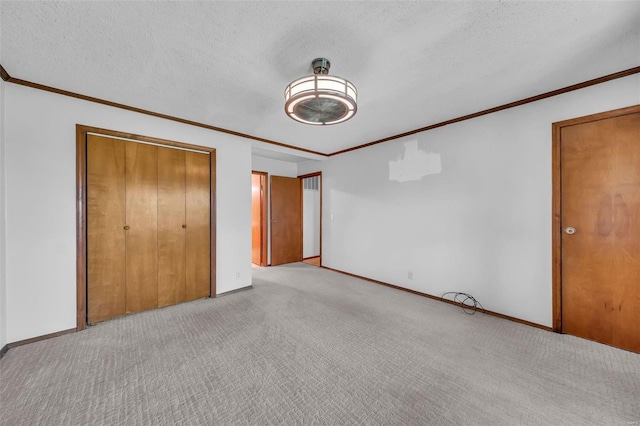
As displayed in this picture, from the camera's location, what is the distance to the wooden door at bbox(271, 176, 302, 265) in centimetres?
560

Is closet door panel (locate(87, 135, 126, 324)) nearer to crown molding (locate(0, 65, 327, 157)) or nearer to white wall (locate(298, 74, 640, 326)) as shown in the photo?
crown molding (locate(0, 65, 327, 157))

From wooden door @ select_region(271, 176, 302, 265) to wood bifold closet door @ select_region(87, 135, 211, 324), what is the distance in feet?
7.05

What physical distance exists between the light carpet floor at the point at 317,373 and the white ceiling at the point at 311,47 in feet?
8.05

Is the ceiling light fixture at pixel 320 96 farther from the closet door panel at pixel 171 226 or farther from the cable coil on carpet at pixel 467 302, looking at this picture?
the cable coil on carpet at pixel 467 302

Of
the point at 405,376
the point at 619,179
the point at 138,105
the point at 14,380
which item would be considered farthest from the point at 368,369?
the point at 138,105

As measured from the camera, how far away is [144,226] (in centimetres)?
300

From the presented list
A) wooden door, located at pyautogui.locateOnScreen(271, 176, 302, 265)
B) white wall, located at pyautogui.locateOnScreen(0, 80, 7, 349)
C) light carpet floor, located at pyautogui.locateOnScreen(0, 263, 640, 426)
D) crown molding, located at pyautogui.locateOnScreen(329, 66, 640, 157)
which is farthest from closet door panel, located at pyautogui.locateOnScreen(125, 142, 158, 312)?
crown molding, located at pyautogui.locateOnScreen(329, 66, 640, 157)

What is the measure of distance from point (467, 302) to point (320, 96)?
10.1 feet

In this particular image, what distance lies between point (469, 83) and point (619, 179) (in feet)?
5.24

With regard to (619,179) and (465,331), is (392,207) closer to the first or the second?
(465,331)

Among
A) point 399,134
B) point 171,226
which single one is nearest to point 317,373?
point 171,226

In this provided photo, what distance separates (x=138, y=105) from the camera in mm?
2791

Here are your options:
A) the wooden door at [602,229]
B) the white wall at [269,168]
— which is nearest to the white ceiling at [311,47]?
the wooden door at [602,229]

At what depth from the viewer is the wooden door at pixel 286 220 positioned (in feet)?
18.4
